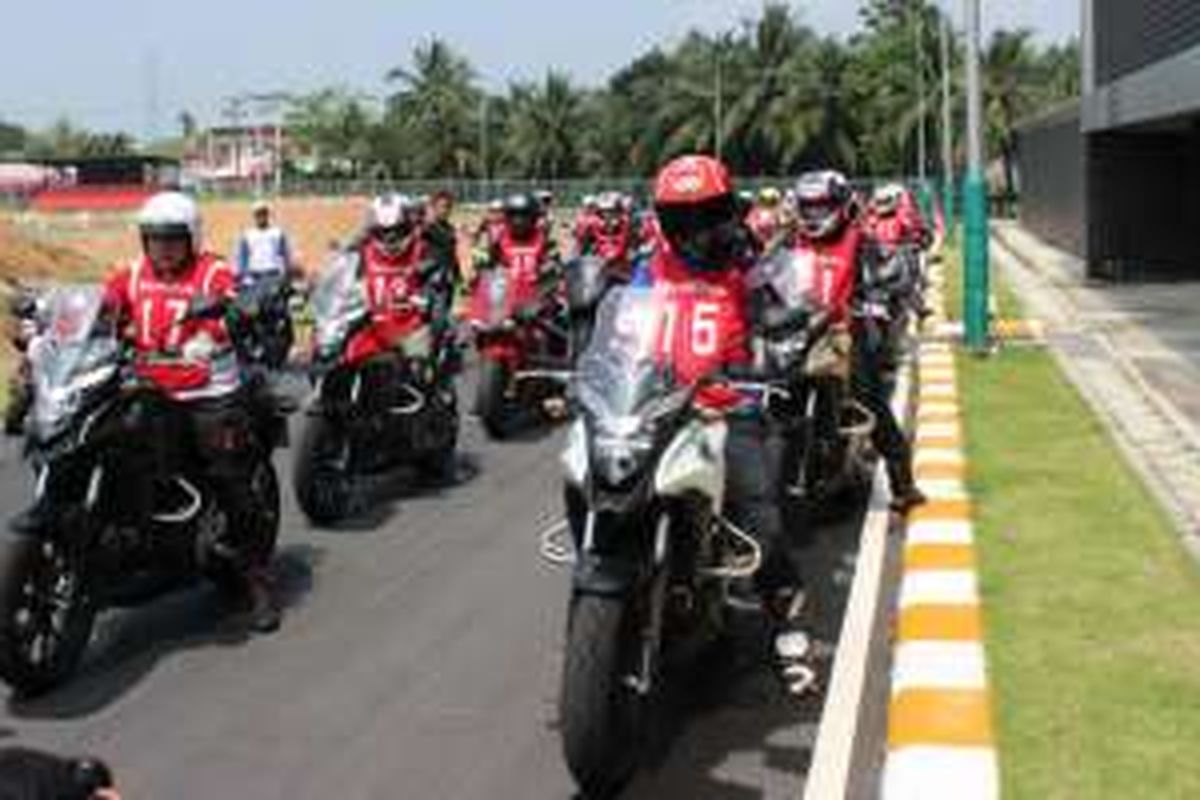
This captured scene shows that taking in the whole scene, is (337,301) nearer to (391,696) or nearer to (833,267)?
(833,267)

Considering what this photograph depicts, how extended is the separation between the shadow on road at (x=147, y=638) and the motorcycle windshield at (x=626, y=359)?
2357 millimetres

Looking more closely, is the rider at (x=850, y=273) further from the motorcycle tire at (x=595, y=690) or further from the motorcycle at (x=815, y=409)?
the motorcycle tire at (x=595, y=690)

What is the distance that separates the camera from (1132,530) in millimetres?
10961

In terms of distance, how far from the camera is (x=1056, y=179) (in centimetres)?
4812

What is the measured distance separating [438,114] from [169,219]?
360 ft

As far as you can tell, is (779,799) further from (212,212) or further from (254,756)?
(212,212)

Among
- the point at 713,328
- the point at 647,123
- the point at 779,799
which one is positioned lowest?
the point at 779,799

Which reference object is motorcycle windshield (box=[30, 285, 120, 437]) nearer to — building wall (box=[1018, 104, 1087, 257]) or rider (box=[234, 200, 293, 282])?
rider (box=[234, 200, 293, 282])

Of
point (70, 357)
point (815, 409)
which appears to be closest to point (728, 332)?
point (70, 357)

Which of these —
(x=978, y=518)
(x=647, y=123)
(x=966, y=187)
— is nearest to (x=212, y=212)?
(x=647, y=123)

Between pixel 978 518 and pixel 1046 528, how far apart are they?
0.43 metres

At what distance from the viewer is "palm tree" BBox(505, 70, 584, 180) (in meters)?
110

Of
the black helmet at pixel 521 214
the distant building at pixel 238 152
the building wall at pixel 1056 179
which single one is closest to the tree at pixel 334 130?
the distant building at pixel 238 152

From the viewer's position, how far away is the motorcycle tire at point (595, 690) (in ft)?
20.9
